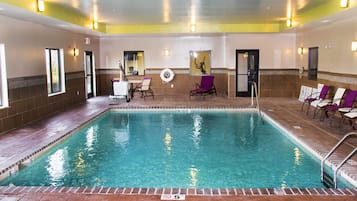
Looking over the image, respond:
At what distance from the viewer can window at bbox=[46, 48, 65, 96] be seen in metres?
10.4

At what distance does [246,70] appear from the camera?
1382 cm

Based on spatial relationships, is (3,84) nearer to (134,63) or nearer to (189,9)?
(189,9)

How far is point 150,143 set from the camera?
287 inches

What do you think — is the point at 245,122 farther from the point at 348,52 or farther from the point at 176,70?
the point at 176,70

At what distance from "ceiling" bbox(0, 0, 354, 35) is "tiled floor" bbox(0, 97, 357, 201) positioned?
2.37 m

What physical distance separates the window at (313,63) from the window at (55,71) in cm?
774

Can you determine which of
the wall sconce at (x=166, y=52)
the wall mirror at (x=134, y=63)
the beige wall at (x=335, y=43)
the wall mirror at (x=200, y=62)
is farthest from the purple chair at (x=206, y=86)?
the beige wall at (x=335, y=43)

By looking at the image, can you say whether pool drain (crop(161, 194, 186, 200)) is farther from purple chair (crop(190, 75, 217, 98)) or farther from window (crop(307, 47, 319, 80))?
purple chair (crop(190, 75, 217, 98))

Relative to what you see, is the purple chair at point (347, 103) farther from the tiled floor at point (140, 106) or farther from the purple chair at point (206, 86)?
the purple chair at point (206, 86)

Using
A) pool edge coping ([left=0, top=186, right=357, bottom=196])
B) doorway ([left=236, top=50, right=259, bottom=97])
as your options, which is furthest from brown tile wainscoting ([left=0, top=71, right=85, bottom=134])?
doorway ([left=236, top=50, right=259, bottom=97])

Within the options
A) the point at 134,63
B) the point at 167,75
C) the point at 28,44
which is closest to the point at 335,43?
the point at 167,75

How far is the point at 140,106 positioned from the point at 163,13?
3090mm

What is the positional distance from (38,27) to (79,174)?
5334 mm

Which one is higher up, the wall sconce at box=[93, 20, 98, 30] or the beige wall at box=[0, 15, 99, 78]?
the wall sconce at box=[93, 20, 98, 30]
